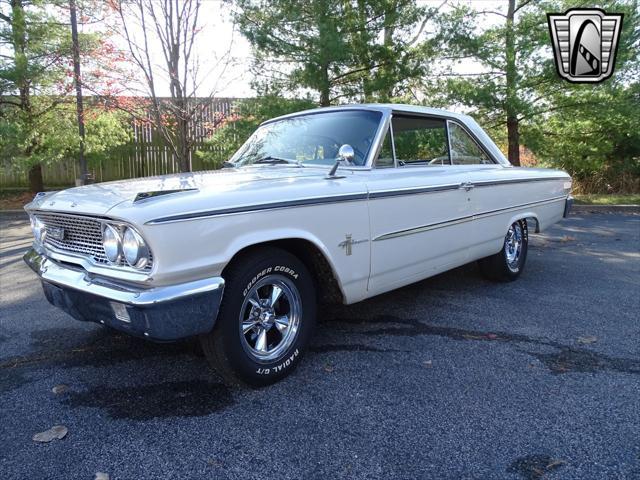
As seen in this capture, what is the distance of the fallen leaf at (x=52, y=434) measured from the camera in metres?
2.37

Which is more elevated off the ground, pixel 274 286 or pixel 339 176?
pixel 339 176

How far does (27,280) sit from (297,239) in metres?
3.98

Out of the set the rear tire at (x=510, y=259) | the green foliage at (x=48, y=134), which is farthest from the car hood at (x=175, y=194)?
the green foliage at (x=48, y=134)

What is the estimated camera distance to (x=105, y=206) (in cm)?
254

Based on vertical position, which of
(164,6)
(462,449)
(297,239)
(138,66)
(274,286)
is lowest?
(462,449)

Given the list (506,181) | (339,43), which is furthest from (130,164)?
(506,181)

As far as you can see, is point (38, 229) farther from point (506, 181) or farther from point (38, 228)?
point (506, 181)

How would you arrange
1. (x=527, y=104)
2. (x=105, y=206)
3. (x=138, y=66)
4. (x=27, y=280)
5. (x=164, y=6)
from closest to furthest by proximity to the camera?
(x=105, y=206), (x=27, y=280), (x=164, y=6), (x=138, y=66), (x=527, y=104)

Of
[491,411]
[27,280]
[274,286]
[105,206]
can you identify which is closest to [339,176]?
[274,286]

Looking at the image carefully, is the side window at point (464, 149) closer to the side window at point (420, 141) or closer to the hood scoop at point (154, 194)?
the side window at point (420, 141)

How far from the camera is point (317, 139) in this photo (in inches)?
152

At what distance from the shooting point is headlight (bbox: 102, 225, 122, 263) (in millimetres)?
2482

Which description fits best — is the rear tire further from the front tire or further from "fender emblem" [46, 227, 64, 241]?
"fender emblem" [46, 227, 64, 241]

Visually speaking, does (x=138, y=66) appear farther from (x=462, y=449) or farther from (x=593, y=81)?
(x=593, y=81)
